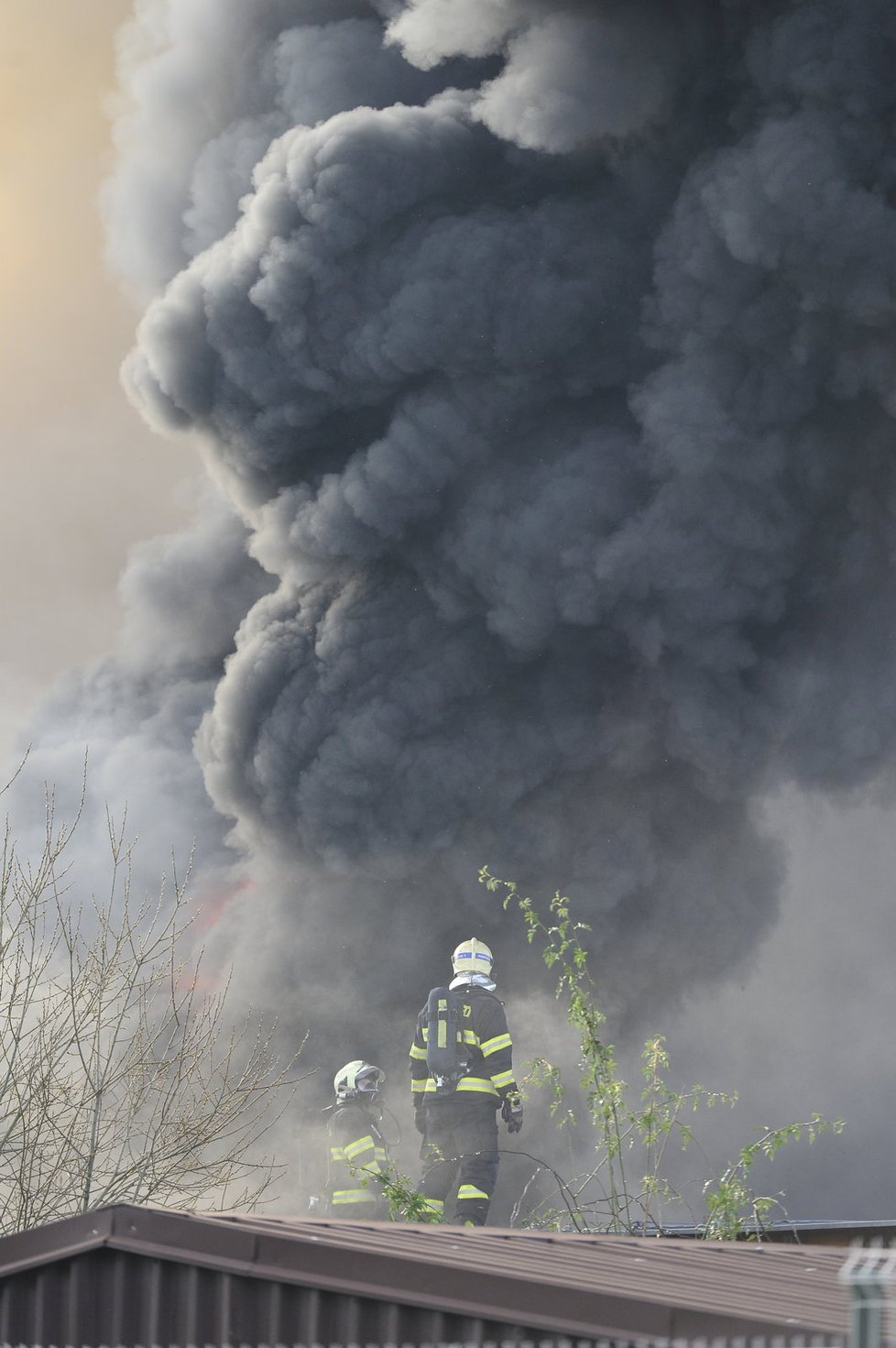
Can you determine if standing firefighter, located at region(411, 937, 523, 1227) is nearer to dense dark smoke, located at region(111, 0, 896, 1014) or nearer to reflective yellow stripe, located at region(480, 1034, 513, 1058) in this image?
reflective yellow stripe, located at region(480, 1034, 513, 1058)

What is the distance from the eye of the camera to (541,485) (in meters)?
21.1

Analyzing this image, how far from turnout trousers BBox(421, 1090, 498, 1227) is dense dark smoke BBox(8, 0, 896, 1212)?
9718 millimetres

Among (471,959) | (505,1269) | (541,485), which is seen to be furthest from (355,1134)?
(541,485)

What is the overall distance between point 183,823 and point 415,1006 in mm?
6413

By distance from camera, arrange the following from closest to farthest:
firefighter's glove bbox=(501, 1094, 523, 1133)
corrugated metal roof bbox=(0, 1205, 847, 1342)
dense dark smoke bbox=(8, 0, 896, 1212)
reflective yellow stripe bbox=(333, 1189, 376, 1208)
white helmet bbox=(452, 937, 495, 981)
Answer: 1. corrugated metal roof bbox=(0, 1205, 847, 1342)
2. reflective yellow stripe bbox=(333, 1189, 376, 1208)
3. firefighter's glove bbox=(501, 1094, 523, 1133)
4. white helmet bbox=(452, 937, 495, 981)
5. dense dark smoke bbox=(8, 0, 896, 1212)

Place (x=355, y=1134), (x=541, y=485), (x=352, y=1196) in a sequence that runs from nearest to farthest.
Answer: (x=352, y=1196)
(x=355, y=1134)
(x=541, y=485)

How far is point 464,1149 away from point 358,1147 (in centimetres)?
94

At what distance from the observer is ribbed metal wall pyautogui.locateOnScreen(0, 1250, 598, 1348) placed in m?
3.68

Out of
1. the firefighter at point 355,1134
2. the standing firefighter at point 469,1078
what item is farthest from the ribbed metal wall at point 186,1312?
the standing firefighter at point 469,1078

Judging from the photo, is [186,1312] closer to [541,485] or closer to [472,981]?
[472,981]

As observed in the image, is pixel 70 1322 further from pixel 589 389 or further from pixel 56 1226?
pixel 589 389

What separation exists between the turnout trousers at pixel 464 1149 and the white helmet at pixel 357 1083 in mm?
575

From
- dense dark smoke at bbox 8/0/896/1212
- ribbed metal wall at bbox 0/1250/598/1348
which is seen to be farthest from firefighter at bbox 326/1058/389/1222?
dense dark smoke at bbox 8/0/896/1212

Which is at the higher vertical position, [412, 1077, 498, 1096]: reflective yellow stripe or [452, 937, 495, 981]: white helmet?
[452, 937, 495, 981]: white helmet
